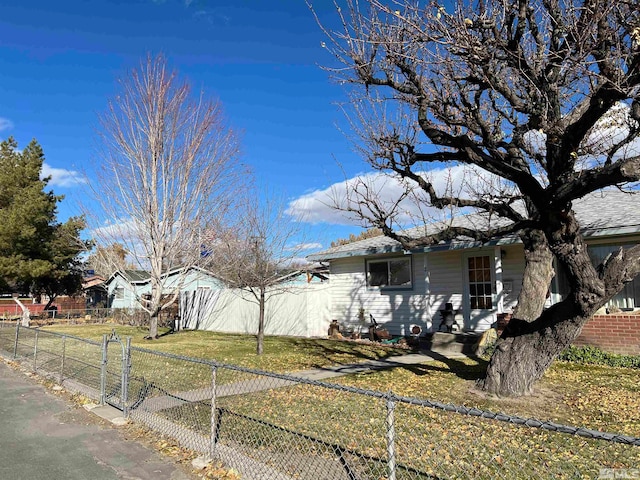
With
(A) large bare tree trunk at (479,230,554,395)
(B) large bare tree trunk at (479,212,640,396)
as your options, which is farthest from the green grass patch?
(B) large bare tree trunk at (479,212,640,396)

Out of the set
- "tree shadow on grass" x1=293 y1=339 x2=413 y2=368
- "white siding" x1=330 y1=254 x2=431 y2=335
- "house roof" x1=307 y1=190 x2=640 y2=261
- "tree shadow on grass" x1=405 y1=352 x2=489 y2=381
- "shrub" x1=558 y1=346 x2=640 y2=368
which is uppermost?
"house roof" x1=307 y1=190 x2=640 y2=261

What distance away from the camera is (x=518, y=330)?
7.84 m

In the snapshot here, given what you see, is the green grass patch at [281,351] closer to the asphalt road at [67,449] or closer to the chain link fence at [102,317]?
the asphalt road at [67,449]

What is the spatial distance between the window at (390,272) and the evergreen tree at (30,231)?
63.8 ft

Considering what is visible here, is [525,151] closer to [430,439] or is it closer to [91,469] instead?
[430,439]

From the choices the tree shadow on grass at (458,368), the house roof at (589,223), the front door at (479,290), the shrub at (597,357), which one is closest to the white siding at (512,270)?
the front door at (479,290)

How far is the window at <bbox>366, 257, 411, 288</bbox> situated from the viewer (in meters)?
15.9

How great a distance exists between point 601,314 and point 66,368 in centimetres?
1205

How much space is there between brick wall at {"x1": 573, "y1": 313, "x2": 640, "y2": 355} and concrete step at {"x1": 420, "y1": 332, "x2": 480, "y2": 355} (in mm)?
2443

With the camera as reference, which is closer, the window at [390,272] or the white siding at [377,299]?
the white siding at [377,299]

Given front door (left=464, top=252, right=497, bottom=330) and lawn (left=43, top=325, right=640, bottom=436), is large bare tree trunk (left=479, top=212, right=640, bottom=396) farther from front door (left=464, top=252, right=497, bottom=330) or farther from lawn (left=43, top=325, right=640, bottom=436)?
front door (left=464, top=252, right=497, bottom=330)

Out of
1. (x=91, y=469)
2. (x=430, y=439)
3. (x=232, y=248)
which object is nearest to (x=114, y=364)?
(x=232, y=248)

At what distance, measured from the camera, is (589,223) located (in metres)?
11.6

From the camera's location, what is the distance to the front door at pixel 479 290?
1375 centimetres
